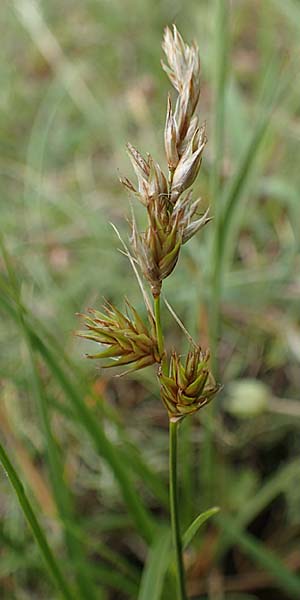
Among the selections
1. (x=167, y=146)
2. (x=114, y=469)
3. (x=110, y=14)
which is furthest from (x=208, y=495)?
(x=110, y=14)

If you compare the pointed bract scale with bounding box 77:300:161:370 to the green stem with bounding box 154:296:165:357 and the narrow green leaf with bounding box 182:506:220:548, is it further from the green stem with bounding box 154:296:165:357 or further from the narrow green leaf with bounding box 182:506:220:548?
the narrow green leaf with bounding box 182:506:220:548

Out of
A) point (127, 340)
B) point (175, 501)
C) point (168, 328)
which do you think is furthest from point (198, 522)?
point (168, 328)

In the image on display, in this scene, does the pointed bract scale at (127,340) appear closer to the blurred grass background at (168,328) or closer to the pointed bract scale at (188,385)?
the pointed bract scale at (188,385)

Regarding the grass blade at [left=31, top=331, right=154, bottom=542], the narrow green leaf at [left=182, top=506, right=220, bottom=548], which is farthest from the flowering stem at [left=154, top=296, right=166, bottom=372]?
the grass blade at [left=31, top=331, right=154, bottom=542]

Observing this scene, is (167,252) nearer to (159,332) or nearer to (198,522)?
(159,332)

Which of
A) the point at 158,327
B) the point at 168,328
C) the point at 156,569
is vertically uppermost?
the point at 168,328

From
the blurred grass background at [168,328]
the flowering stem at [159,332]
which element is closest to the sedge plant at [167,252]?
the flowering stem at [159,332]

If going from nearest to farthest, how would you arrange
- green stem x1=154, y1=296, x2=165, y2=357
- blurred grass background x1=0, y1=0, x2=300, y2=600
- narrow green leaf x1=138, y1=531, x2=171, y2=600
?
green stem x1=154, y1=296, x2=165, y2=357 < narrow green leaf x1=138, y1=531, x2=171, y2=600 < blurred grass background x1=0, y1=0, x2=300, y2=600
